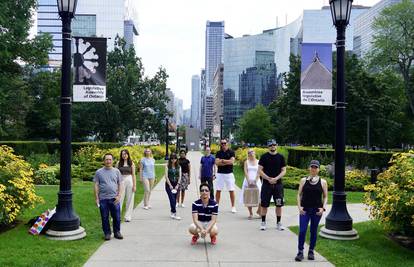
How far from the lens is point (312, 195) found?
723 centimetres

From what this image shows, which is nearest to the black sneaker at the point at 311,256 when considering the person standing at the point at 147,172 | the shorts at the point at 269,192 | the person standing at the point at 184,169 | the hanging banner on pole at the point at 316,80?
the shorts at the point at 269,192

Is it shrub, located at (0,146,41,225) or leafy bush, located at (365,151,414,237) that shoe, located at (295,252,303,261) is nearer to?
leafy bush, located at (365,151,414,237)

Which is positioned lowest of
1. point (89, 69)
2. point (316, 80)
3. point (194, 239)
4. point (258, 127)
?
point (194, 239)

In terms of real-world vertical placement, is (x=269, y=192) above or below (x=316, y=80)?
below

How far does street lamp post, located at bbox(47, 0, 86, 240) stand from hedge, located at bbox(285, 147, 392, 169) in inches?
605

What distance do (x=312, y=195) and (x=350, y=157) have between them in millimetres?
16036

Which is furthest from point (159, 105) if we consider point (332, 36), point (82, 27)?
point (82, 27)

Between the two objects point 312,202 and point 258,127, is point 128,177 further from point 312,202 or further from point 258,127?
point 258,127

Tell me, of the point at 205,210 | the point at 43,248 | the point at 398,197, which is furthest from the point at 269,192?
the point at 43,248

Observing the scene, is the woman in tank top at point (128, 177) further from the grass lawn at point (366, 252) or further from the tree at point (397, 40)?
the tree at point (397, 40)

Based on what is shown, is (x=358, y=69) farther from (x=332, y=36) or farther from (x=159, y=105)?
(x=332, y=36)

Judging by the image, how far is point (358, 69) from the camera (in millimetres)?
44531

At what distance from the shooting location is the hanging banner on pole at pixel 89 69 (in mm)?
8969

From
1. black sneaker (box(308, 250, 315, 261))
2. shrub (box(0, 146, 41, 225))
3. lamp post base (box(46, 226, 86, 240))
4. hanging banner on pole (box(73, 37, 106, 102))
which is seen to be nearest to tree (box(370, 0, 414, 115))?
hanging banner on pole (box(73, 37, 106, 102))
